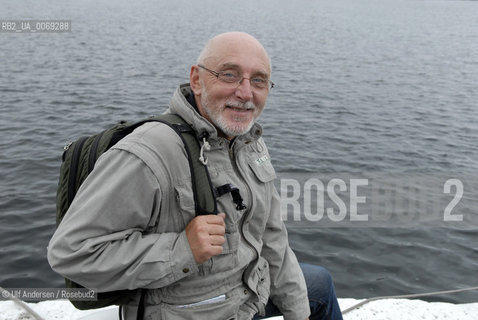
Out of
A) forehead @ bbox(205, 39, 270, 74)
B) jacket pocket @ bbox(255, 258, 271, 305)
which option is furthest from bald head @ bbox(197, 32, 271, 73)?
jacket pocket @ bbox(255, 258, 271, 305)

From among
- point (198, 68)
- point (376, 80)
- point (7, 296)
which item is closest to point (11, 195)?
point (7, 296)

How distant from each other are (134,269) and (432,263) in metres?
6.46

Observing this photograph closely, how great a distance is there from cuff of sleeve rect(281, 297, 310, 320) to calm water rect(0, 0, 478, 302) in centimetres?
378

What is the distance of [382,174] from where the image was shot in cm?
1068

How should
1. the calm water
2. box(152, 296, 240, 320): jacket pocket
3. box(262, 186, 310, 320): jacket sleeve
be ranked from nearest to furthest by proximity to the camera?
box(152, 296, 240, 320): jacket pocket < box(262, 186, 310, 320): jacket sleeve < the calm water

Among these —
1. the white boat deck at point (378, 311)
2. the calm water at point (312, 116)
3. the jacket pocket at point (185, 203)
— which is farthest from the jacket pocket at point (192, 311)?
the calm water at point (312, 116)

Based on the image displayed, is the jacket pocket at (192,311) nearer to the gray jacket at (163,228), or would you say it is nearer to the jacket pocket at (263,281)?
the gray jacket at (163,228)

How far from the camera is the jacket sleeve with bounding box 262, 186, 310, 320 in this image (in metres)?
2.95

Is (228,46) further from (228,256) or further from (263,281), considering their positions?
(263,281)

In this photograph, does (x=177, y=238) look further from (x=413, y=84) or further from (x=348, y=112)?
(x=413, y=84)

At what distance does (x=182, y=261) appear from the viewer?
2.14 meters

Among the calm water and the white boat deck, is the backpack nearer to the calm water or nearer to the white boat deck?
the white boat deck

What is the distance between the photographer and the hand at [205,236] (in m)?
2.14

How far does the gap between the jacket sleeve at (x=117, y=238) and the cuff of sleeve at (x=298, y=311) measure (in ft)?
3.51
